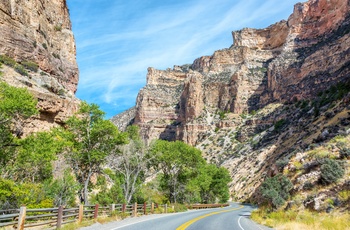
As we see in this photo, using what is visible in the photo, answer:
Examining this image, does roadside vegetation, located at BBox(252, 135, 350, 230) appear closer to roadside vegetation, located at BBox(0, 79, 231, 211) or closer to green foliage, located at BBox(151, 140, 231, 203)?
roadside vegetation, located at BBox(0, 79, 231, 211)

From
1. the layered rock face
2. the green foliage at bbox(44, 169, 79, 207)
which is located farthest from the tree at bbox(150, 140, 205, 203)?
the layered rock face

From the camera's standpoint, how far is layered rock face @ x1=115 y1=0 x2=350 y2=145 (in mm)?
94125

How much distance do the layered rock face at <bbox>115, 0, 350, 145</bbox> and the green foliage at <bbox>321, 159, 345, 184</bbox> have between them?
228 feet

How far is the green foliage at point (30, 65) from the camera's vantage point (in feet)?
107

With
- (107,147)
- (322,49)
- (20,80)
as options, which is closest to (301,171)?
(107,147)

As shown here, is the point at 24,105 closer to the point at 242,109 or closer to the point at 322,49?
the point at 322,49

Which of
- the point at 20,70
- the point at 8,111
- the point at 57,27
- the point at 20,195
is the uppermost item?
the point at 57,27

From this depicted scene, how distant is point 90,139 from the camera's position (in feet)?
77.4

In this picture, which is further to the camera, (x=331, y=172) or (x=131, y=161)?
(x=131, y=161)

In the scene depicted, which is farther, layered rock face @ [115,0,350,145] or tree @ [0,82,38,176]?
layered rock face @ [115,0,350,145]

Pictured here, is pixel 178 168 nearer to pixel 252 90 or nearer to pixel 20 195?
pixel 20 195

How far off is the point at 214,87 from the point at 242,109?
64.4 feet

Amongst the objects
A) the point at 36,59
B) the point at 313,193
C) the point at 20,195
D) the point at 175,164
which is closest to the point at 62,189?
the point at 20,195

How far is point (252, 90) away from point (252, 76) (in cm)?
761
